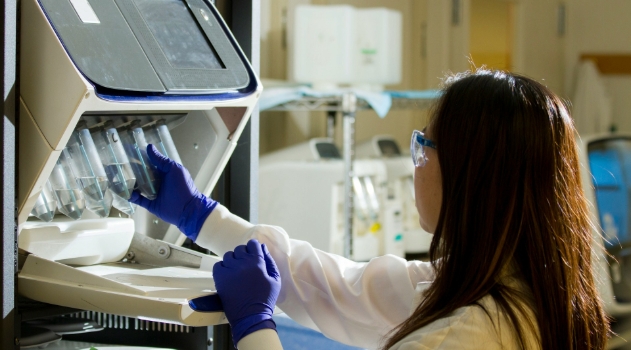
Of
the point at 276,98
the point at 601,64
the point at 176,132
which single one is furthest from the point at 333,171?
the point at 601,64

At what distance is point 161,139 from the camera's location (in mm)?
1132

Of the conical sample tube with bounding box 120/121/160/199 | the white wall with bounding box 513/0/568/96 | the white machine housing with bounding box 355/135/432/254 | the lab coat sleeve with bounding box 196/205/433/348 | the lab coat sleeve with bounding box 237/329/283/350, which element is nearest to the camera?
the lab coat sleeve with bounding box 237/329/283/350

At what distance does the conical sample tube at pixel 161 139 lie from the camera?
1118 millimetres

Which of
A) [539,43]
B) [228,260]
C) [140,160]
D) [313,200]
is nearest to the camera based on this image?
[228,260]

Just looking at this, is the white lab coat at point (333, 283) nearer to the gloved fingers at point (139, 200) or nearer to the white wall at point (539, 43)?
the gloved fingers at point (139, 200)

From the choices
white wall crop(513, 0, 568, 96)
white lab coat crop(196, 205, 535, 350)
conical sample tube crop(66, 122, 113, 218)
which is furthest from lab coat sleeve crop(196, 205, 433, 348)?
white wall crop(513, 0, 568, 96)

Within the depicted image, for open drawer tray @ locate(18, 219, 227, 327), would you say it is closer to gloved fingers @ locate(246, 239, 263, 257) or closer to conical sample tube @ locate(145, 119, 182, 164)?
gloved fingers @ locate(246, 239, 263, 257)

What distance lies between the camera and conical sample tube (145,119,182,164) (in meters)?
1.12

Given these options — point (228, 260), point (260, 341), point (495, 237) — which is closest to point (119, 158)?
point (228, 260)

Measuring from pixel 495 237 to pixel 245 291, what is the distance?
32cm

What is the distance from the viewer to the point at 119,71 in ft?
2.89

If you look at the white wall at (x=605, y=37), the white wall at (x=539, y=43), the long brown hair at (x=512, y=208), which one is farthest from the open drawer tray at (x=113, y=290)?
the white wall at (x=605, y=37)

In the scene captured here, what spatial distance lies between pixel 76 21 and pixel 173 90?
0.14 m

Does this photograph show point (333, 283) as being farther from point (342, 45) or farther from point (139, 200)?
point (342, 45)
